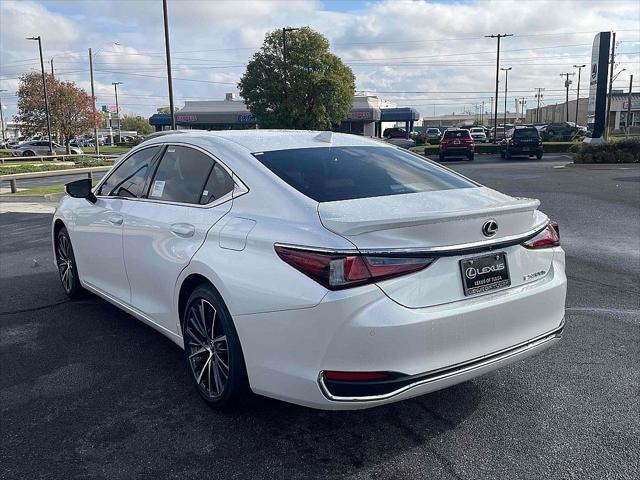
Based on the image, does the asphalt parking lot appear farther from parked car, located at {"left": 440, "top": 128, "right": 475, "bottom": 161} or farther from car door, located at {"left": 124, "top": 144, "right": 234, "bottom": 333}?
parked car, located at {"left": 440, "top": 128, "right": 475, "bottom": 161}

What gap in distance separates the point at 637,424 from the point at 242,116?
67691 millimetres

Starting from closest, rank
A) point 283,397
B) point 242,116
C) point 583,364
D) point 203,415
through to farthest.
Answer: point 283,397, point 203,415, point 583,364, point 242,116

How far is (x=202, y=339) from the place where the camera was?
3705mm

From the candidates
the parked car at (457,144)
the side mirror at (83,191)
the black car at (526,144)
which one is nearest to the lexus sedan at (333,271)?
the side mirror at (83,191)

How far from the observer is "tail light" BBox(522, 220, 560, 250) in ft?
11.1

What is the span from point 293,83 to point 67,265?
38915 millimetres

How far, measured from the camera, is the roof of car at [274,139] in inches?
157

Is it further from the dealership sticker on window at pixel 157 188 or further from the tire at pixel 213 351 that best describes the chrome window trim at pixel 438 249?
the dealership sticker on window at pixel 157 188

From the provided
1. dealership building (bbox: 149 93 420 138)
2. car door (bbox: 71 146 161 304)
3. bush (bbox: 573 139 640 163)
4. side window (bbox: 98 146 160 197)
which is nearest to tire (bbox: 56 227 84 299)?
car door (bbox: 71 146 161 304)

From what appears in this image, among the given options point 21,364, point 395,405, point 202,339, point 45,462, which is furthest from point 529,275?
point 21,364

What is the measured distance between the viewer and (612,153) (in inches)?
1059

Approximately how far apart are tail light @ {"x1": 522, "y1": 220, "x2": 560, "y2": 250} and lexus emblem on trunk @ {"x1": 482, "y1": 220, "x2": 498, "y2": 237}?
287 mm

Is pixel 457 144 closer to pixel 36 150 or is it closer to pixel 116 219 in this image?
pixel 116 219

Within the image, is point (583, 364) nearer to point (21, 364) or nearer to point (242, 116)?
point (21, 364)
